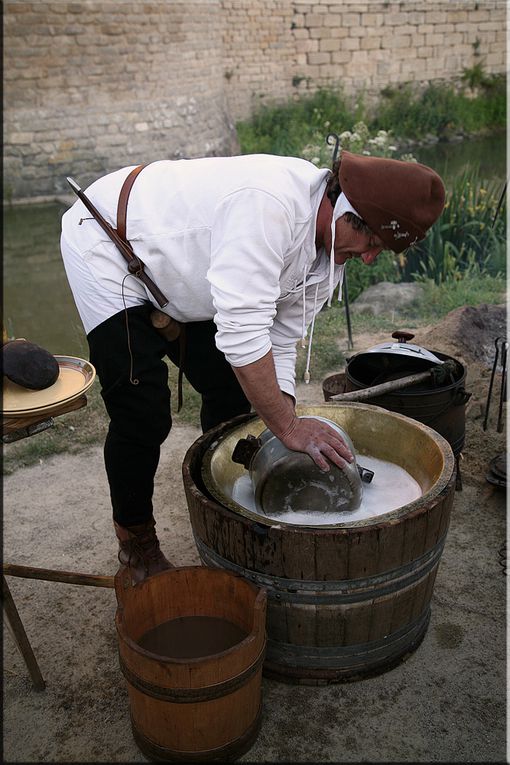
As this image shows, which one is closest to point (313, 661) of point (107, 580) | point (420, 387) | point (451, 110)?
point (107, 580)

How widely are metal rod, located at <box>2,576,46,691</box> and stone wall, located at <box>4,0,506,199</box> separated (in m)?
11.8

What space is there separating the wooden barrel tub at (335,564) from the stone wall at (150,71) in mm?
11913

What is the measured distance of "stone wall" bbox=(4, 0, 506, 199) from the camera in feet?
42.1

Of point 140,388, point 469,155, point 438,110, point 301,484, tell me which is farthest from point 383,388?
point 438,110

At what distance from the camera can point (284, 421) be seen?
225 centimetres

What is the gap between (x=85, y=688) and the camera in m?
2.49

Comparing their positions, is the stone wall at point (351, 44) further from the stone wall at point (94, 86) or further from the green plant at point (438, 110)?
the stone wall at point (94, 86)

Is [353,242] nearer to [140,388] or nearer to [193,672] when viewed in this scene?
[140,388]

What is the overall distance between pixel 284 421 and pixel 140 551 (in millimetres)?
935

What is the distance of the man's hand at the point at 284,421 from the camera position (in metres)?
2.18

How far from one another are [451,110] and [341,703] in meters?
18.8

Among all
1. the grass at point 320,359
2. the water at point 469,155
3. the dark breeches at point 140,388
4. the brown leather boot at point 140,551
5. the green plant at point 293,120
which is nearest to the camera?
the dark breeches at point 140,388

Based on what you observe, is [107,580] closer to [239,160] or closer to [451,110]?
[239,160]

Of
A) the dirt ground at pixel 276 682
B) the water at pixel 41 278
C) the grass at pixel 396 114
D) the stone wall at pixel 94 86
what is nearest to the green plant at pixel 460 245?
the water at pixel 41 278
